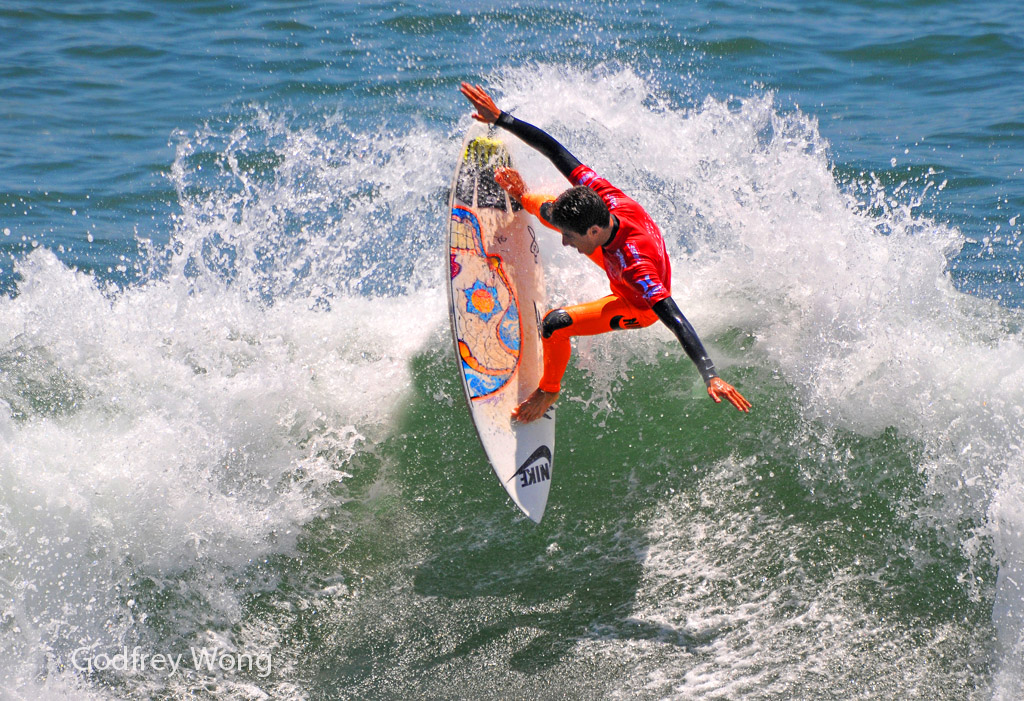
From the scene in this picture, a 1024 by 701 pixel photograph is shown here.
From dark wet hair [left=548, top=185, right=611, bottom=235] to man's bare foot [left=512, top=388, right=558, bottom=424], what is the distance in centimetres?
120

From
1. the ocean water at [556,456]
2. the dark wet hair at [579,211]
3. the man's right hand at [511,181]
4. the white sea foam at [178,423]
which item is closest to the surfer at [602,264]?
the dark wet hair at [579,211]

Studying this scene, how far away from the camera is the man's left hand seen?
13.1ft

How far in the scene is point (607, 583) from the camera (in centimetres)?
480

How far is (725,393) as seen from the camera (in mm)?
4043

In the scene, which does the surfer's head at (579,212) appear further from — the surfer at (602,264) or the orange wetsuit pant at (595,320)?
Result: the orange wetsuit pant at (595,320)

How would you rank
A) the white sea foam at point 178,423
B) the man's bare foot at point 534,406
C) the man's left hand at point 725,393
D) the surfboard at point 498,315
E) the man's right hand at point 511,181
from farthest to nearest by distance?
the man's right hand at point 511,181, the man's bare foot at point 534,406, the surfboard at point 498,315, the white sea foam at point 178,423, the man's left hand at point 725,393

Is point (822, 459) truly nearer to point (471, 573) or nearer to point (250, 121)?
point (471, 573)

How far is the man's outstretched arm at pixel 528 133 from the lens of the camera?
516 cm

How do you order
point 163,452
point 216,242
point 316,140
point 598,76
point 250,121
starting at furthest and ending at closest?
point 250,121, point 316,140, point 216,242, point 598,76, point 163,452

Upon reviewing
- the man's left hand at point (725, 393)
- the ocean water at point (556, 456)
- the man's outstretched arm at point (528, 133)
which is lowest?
the ocean water at point (556, 456)

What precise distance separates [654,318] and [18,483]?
3543 mm

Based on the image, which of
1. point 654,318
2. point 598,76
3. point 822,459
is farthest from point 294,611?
point 598,76

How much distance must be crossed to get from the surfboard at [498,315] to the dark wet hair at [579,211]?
1.02 meters

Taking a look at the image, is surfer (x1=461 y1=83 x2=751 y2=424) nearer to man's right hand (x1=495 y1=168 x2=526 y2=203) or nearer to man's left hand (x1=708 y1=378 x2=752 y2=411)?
man's left hand (x1=708 y1=378 x2=752 y2=411)
